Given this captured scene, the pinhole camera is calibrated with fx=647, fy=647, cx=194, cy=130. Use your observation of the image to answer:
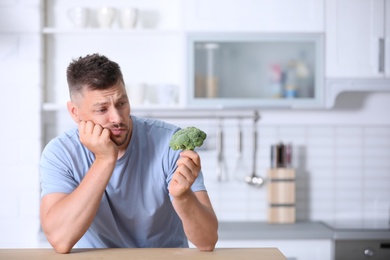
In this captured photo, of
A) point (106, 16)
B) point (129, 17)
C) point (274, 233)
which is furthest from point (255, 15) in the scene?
point (274, 233)

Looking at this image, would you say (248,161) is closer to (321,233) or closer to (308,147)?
(308,147)

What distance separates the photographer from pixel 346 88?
139 inches

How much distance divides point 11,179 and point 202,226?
1834mm

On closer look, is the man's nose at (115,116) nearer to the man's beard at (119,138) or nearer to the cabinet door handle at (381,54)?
the man's beard at (119,138)

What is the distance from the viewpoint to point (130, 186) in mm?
2100

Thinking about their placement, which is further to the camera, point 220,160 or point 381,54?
point 220,160

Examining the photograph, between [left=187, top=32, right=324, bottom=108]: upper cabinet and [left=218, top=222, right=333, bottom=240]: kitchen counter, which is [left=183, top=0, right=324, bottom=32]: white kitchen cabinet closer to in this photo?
[left=187, top=32, right=324, bottom=108]: upper cabinet

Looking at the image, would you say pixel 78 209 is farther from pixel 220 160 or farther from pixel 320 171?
pixel 320 171

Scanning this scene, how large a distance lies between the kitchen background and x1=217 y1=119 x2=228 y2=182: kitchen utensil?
26 mm

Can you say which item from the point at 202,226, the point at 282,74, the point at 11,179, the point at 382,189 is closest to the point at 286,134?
the point at 282,74

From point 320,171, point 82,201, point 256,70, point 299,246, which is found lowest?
point 299,246

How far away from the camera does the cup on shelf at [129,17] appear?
3.51 meters

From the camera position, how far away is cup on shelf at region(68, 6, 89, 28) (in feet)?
11.5

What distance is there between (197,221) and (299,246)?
1.52m
